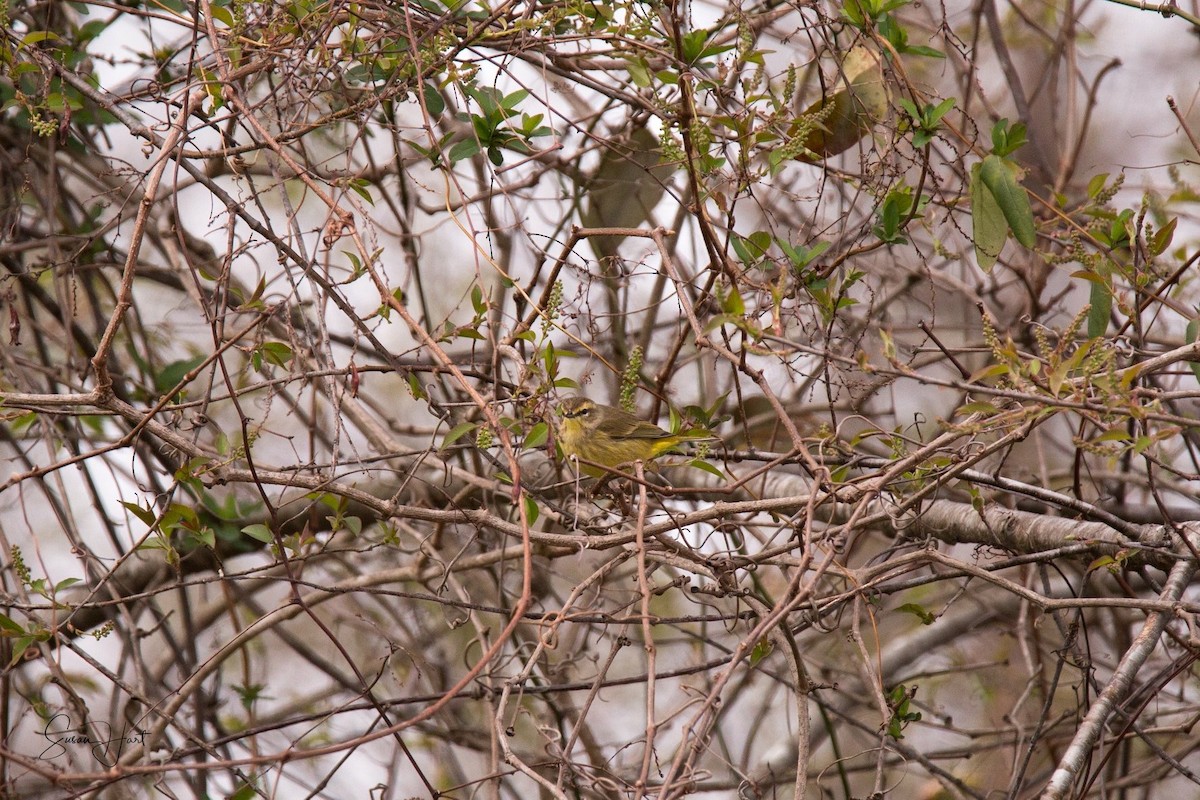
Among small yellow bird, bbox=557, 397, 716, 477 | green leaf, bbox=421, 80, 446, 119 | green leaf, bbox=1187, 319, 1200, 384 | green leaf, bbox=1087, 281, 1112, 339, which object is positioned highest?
green leaf, bbox=421, 80, 446, 119

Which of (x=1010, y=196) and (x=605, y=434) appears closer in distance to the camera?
(x=1010, y=196)

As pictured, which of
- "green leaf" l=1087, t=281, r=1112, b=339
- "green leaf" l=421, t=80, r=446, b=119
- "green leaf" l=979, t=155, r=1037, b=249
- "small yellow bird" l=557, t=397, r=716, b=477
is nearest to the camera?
"green leaf" l=979, t=155, r=1037, b=249

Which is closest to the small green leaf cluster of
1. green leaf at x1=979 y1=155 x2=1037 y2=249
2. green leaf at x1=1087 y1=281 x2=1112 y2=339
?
green leaf at x1=979 y1=155 x2=1037 y2=249

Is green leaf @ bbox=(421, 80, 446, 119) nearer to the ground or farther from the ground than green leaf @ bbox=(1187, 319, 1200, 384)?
farther from the ground

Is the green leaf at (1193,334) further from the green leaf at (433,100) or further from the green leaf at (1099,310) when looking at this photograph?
the green leaf at (433,100)

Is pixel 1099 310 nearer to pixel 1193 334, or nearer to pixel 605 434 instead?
pixel 1193 334

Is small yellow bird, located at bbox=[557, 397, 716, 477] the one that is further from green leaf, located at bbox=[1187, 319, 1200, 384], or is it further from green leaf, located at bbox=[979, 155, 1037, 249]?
green leaf, located at bbox=[1187, 319, 1200, 384]

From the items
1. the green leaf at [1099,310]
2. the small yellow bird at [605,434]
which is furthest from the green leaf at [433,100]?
the green leaf at [1099,310]

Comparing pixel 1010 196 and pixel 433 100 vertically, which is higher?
pixel 433 100

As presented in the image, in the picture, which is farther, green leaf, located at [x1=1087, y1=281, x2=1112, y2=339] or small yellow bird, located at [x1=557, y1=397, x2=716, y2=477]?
small yellow bird, located at [x1=557, y1=397, x2=716, y2=477]

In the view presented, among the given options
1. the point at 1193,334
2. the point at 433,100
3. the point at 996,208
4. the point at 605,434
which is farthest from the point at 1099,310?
the point at 605,434

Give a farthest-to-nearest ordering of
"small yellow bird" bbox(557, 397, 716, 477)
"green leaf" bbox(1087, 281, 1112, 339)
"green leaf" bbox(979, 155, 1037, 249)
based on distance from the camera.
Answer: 1. "small yellow bird" bbox(557, 397, 716, 477)
2. "green leaf" bbox(1087, 281, 1112, 339)
3. "green leaf" bbox(979, 155, 1037, 249)

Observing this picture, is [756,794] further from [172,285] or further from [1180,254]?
[172,285]

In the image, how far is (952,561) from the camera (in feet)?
7.50
